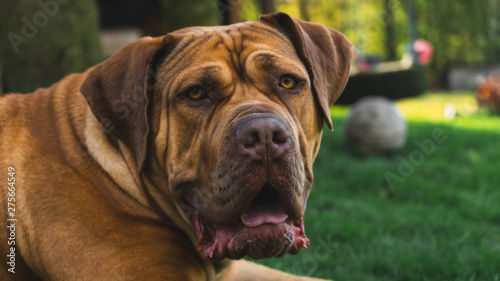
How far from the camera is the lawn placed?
3930 millimetres

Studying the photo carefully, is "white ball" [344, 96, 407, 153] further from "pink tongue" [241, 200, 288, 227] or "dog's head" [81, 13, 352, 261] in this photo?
"pink tongue" [241, 200, 288, 227]

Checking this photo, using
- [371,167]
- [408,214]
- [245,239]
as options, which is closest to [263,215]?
[245,239]

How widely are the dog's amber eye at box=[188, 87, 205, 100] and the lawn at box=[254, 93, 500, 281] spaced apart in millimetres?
1695

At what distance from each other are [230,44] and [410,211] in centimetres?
330

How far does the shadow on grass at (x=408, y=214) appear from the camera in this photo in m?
3.92

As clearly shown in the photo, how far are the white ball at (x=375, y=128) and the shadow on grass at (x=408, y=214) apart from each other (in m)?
0.19

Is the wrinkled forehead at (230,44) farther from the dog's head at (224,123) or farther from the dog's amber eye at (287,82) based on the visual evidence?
the dog's amber eye at (287,82)

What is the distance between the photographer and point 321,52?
3086 mm

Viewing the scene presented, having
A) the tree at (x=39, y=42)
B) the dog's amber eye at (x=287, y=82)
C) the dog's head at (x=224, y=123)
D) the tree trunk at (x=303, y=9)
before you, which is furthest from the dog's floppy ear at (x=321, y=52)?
the tree trunk at (x=303, y=9)

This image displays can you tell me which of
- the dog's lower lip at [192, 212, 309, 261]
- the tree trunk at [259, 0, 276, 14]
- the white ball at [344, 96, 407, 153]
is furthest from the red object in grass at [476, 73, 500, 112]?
the dog's lower lip at [192, 212, 309, 261]

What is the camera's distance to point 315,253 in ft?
13.9

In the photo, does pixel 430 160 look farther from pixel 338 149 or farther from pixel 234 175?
pixel 234 175

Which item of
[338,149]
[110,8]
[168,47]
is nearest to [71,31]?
[168,47]

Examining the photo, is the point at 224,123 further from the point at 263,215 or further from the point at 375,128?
the point at 375,128
